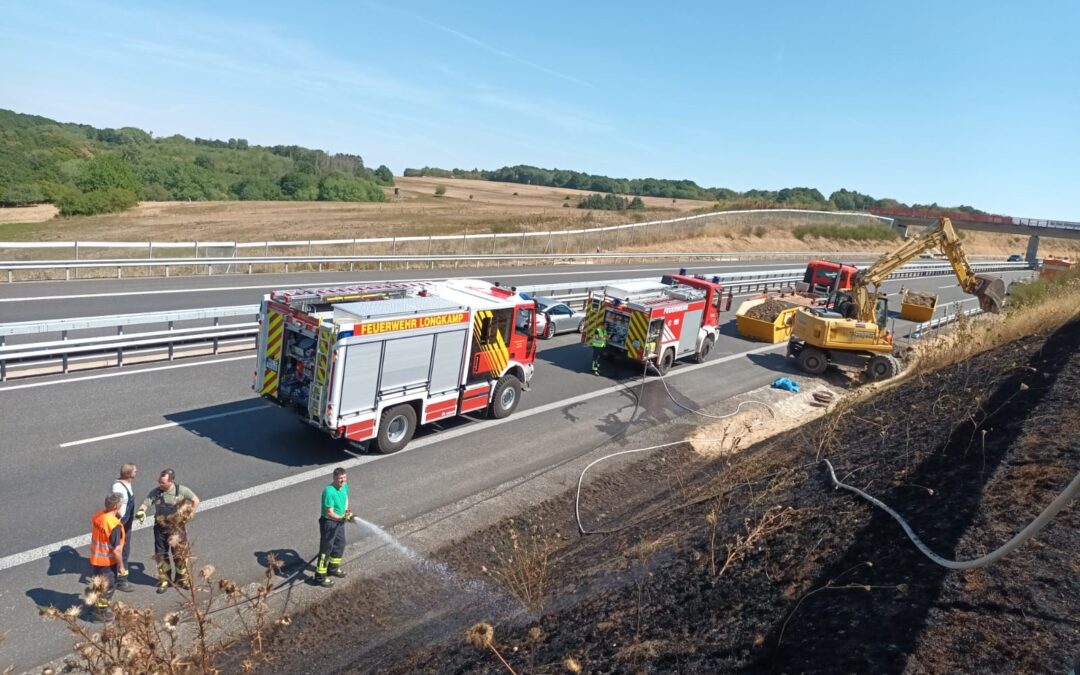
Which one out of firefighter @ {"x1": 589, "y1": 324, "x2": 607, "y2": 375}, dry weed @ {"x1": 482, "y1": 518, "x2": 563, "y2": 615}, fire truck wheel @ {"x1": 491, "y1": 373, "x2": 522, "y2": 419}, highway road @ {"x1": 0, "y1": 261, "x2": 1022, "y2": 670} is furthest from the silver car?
dry weed @ {"x1": 482, "y1": 518, "x2": 563, "y2": 615}

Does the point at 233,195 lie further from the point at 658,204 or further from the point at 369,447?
the point at 369,447

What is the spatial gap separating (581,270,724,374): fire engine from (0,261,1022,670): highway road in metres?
1.30

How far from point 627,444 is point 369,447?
5077 mm

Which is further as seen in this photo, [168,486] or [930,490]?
[168,486]

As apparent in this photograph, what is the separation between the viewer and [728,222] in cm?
6875

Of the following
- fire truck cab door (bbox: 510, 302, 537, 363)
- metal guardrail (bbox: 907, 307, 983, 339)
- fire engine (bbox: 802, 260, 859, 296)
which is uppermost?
fire engine (bbox: 802, 260, 859, 296)

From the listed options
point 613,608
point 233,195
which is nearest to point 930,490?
point 613,608

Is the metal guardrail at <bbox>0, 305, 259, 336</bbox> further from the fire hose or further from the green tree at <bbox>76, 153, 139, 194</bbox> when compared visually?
the green tree at <bbox>76, 153, 139, 194</bbox>

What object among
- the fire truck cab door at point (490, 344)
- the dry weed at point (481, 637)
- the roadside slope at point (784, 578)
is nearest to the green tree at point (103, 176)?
the fire truck cab door at point (490, 344)

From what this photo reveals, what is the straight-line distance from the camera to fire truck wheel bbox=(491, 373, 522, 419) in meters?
14.5

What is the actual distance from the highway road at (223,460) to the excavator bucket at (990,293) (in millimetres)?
13072

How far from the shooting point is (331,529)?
846 cm

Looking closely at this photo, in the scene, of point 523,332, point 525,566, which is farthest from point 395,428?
point 525,566

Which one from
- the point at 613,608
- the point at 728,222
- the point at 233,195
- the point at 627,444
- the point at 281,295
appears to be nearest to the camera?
the point at 613,608
